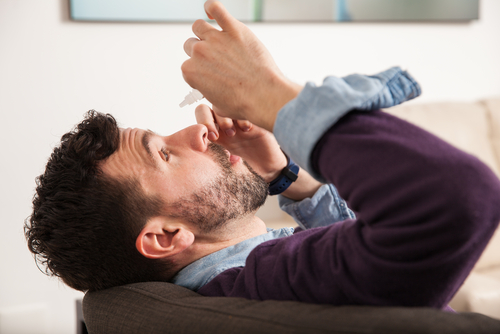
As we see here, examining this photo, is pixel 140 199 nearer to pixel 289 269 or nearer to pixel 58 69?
pixel 289 269

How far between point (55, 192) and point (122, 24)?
4.18 ft

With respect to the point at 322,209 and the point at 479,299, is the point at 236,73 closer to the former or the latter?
the point at 322,209

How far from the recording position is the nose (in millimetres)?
1051

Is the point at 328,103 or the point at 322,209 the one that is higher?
the point at 328,103

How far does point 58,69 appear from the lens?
6.31ft

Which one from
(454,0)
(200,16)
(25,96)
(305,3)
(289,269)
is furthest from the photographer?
(454,0)

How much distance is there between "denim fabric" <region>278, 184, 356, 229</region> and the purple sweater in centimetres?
54

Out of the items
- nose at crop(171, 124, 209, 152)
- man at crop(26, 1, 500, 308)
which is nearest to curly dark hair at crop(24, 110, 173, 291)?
man at crop(26, 1, 500, 308)

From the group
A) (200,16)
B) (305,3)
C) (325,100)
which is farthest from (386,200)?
(305,3)

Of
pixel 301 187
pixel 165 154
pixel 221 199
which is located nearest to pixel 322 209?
pixel 301 187

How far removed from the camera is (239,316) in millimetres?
642

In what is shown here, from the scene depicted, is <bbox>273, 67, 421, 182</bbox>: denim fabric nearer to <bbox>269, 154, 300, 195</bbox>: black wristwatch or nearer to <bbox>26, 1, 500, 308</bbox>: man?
<bbox>26, 1, 500, 308</bbox>: man

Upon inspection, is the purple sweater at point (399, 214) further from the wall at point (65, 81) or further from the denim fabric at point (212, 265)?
the wall at point (65, 81)

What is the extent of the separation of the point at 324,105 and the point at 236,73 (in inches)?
6.9
